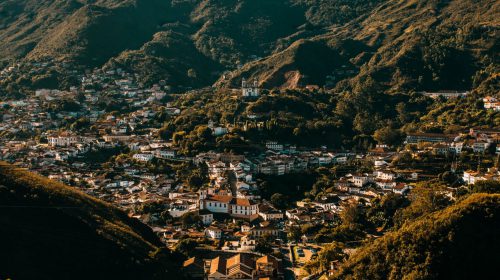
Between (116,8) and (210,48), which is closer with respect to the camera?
(210,48)

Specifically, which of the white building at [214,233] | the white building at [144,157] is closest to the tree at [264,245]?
the white building at [214,233]

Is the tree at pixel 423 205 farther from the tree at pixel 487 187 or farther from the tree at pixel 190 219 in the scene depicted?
the tree at pixel 190 219

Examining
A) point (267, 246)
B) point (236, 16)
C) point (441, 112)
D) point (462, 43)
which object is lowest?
point (267, 246)

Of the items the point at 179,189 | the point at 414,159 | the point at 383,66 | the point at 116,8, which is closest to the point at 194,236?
the point at 179,189

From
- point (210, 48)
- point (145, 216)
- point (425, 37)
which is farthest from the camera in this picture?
point (210, 48)

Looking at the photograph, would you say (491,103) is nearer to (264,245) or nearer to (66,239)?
(264,245)

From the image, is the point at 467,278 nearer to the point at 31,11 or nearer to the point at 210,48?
the point at 210,48
